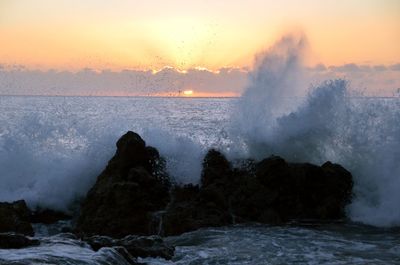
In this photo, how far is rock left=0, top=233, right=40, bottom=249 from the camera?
7247 millimetres

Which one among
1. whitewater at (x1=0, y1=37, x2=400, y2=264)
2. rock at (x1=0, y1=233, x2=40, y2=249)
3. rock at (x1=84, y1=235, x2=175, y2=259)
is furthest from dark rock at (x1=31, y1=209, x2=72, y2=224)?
rock at (x1=0, y1=233, x2=40, y2=249)

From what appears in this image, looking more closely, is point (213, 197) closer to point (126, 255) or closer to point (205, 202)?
point (205, 202)

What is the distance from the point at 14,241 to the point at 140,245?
1914 mm

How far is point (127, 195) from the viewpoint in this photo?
11609 millimetres

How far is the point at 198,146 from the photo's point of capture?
1543 centimetres

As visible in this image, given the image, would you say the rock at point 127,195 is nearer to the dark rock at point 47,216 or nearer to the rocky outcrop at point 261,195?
the rocky outcrop at point 261,195

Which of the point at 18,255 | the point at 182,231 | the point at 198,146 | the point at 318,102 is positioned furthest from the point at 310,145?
the point at 18,255

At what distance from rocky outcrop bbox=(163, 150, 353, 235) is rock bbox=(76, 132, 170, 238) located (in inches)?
21.1

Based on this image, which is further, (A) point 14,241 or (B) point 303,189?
(B) point 303,189

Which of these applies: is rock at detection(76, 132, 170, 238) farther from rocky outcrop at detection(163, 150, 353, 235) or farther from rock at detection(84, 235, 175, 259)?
rock at detection(84, 235, 175, 259)

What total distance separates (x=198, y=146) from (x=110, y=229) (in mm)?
5059

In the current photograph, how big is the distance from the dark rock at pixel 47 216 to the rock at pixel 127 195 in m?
1.22

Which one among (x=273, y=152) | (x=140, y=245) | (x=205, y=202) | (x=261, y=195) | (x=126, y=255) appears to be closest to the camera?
(x=126, y=255)

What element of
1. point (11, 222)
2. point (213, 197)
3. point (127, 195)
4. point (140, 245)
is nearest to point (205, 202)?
point (213, 197)
